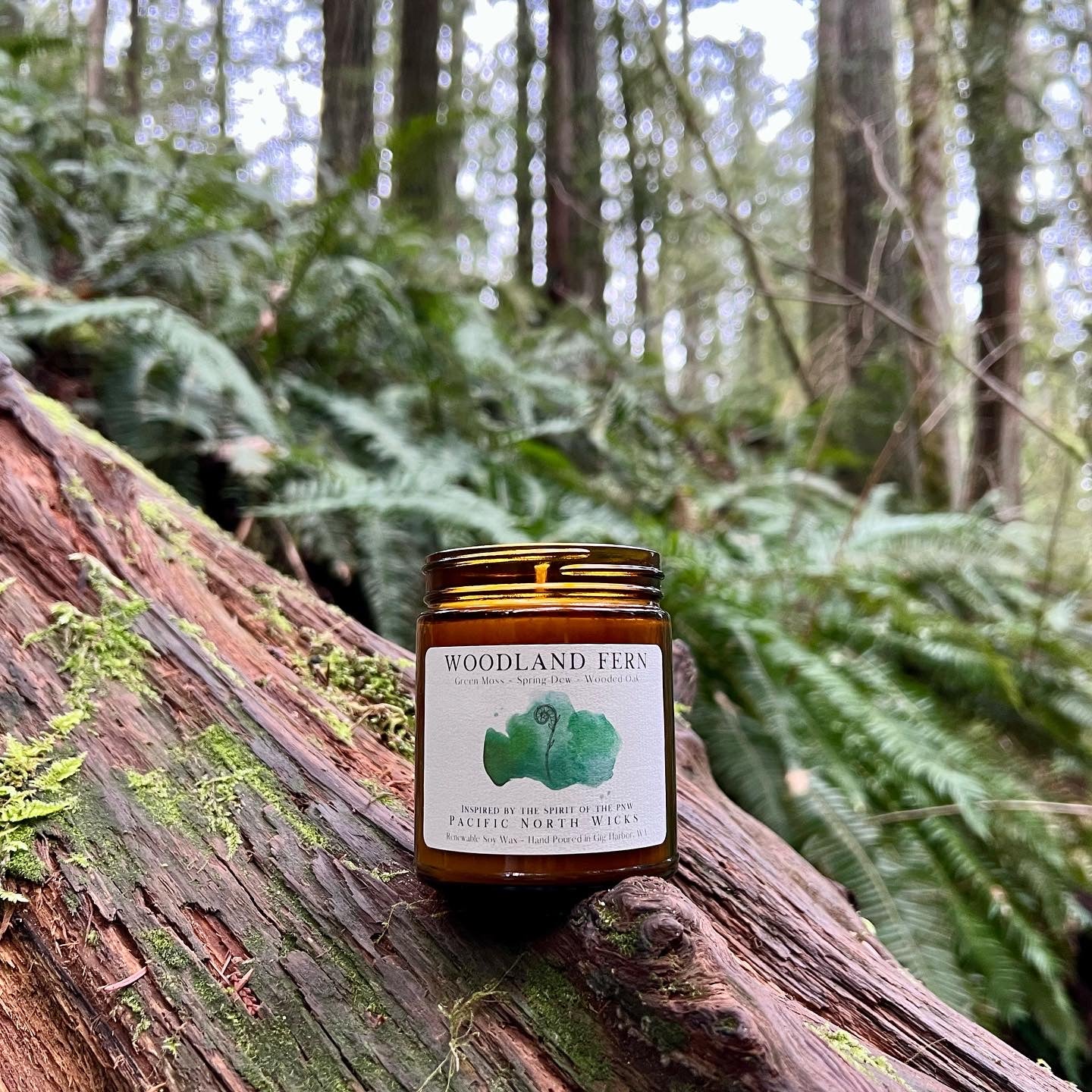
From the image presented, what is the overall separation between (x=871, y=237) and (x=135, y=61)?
6.35 meters

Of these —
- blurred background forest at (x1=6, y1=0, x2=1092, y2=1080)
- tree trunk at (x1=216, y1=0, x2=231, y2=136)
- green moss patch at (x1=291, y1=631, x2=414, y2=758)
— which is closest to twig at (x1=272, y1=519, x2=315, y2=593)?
blurred background forest at (x1=6, y1=0, x2=1092, y2=1080)

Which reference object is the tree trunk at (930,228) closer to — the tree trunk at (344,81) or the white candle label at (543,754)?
the tree trunk at (344,81)

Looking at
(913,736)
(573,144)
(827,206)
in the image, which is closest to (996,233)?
(827,206)

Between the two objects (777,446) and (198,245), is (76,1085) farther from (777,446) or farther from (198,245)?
(777,446)

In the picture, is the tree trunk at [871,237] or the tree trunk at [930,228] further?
the tree trunk at [871,237]

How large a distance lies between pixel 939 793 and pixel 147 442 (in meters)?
2.58

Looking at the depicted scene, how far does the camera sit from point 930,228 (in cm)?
474

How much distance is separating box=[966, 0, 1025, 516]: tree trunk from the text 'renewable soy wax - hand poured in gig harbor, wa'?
11.0 feet

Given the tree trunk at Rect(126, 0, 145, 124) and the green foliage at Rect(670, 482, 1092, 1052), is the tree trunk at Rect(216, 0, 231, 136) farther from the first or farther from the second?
the green foliage at Rect(670, 482, 1092, 1052)

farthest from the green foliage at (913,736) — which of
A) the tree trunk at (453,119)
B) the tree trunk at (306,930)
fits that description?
the tree trunk at (453,119)

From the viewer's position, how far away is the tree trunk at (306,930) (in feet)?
2.73

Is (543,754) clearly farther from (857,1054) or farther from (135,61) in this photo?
(135,61)

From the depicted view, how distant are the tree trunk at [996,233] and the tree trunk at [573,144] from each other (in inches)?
96.3

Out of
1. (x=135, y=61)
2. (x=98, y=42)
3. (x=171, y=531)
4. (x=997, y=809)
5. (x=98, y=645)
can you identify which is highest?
(x=135, y=61)
